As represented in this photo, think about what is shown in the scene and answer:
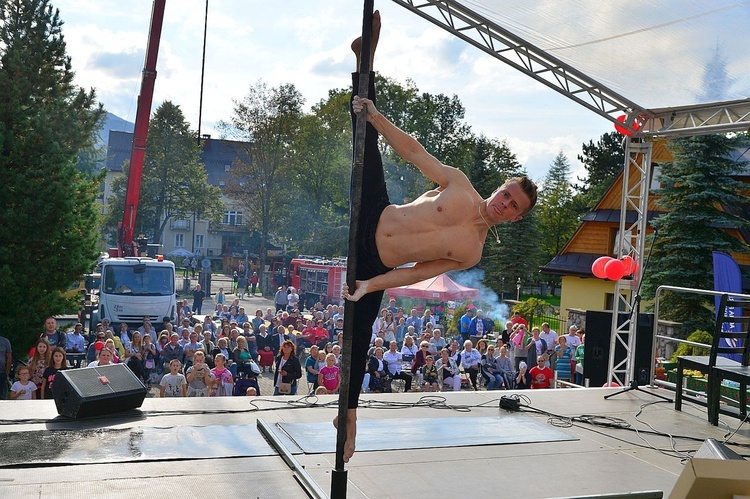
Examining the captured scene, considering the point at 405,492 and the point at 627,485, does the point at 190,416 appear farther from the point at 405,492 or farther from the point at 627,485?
the point at 627,485

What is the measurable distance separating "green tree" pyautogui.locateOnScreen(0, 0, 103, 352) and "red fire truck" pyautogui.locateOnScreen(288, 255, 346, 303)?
34.2 feet

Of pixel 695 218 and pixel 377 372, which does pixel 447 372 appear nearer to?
pixel 377 372

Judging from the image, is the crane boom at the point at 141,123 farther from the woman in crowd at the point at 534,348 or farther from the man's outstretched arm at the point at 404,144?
the man's outstretched arm at the point at 404,144

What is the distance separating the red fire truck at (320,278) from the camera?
75.7ft

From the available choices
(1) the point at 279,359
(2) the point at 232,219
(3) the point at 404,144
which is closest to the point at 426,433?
(3) the point at 404,144

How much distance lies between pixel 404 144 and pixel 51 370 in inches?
242

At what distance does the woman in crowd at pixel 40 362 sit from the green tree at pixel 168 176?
96.2 ft

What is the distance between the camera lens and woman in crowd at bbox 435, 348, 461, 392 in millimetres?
11172

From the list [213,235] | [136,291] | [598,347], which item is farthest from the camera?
[213,235]

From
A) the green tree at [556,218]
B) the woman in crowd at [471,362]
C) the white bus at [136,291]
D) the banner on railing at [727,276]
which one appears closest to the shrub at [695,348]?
the banner on railing at [727,276]

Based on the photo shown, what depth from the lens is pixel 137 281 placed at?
14703 millimetres

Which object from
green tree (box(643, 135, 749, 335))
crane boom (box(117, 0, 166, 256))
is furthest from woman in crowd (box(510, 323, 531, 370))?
crane boom (box(117, 0, 166, 256))

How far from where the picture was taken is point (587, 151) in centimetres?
4238

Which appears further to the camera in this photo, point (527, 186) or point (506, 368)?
point (506, 368)
